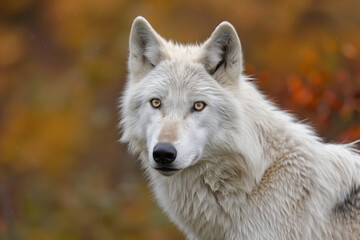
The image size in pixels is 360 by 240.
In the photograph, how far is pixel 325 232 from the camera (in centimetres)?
451

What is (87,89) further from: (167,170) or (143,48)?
(167,170)

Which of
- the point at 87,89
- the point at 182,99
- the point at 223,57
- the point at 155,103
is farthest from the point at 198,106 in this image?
the point at 87,89

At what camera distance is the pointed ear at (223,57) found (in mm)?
4547

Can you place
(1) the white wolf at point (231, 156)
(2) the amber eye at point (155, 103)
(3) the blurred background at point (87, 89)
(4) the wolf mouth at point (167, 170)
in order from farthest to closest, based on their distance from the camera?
(3) the blurred background at point (87, 89), (2) the amber eye at point (155, 103), (1) the white wolf at point (231, 156), (4) the wolf mouth at point (167, 170)

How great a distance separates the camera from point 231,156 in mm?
4629

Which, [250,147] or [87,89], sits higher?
[250,147]

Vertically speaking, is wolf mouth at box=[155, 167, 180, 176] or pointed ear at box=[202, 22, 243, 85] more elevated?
pointed ear at box=[202, 22, 243, 85]

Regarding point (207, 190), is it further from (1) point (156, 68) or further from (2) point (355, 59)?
(2) point (355, 59)

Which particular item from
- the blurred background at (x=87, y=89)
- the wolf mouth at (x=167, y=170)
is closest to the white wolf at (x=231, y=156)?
the wolf mouth at (x=167, y=170)

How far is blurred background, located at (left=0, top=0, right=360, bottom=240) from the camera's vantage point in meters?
12.1

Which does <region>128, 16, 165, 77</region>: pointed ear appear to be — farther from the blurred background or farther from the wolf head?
the blurred background

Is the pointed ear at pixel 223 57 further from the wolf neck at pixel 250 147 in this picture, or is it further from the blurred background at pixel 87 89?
the blurred background at pixel 87 89

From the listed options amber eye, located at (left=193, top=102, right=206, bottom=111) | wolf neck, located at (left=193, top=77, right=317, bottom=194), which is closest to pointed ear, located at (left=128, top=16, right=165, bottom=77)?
amber eye, located at (left=193, top=102, right=206, bottom=111)

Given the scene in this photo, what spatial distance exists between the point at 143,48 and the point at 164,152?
1.15 m
